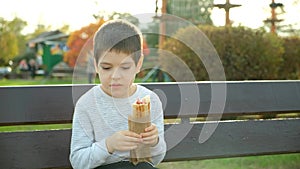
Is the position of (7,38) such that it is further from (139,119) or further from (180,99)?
(139,119)

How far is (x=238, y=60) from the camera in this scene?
8125mm

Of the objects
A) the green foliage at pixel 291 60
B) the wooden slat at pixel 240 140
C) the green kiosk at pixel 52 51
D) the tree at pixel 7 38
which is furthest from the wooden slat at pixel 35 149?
the tree at pixel 7 38

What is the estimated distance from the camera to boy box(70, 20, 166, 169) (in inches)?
83.7

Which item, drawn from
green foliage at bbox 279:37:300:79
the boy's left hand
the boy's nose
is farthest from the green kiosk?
the boy's left hand

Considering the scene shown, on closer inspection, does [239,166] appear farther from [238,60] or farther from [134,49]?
[238,60]

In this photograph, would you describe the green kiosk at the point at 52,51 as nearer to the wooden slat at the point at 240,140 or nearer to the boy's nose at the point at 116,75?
the wooden slat at the point at 240,140

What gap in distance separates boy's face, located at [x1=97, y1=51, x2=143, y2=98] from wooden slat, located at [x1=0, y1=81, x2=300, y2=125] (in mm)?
474

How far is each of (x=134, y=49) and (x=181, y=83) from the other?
2.15ft

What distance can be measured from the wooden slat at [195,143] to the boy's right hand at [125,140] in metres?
0.64

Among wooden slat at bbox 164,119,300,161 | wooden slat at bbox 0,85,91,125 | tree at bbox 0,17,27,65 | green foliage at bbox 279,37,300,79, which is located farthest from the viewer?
tree at bbox 0,17,27,65

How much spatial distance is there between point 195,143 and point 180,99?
0.85ft

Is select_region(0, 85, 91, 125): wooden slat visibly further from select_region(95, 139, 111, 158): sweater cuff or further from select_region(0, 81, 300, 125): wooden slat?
select_region(95, 139, 111, 158): sweater cuff

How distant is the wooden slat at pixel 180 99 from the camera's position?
8.18ft

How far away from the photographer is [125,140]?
200 centimetres
